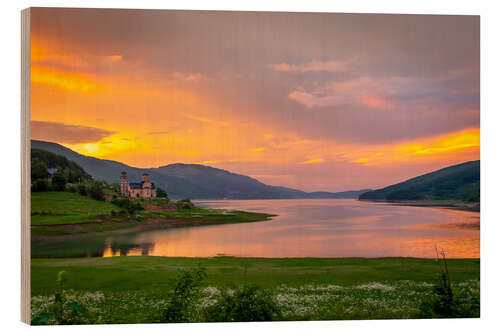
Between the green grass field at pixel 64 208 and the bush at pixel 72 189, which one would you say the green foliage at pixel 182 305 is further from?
the bush at pixel 72 189

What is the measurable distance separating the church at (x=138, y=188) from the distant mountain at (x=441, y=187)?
5.00 metres

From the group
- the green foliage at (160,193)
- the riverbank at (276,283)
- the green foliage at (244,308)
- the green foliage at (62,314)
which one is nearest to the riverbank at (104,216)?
the green foliage at (160,193)

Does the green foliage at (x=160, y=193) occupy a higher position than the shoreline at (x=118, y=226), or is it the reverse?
the green foliage at (x=160, y=193)

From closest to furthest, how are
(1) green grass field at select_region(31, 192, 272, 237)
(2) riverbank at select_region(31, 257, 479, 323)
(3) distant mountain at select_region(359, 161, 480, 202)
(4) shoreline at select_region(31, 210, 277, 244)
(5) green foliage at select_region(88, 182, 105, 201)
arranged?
(2) riverbank at select_region(31, 257, 479, 323)
(1) green grass field at select_region(31, 192, 272, 237)
(4) shoreline at select_region(31, 210, 277, 244)
(5) green foliage at select_region(88, 182, 105, 201)
(3) distant mountain at select_region(359, 161, 480, 202)

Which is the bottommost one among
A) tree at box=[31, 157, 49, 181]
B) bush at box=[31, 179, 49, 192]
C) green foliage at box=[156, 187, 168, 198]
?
green foliage at box=[156, 187, 168, 198]

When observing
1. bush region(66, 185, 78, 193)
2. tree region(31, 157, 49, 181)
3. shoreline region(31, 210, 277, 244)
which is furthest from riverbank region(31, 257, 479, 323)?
tree region(31, 157, 49, 181)

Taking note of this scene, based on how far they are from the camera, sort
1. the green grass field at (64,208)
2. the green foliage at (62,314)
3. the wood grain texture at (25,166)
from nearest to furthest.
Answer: the green foliage at (62,314)
the wood grain texture at (25,166)
the green grass field at (64,208)

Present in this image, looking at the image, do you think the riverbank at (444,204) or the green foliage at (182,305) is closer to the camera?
the green foliage at (182,305)

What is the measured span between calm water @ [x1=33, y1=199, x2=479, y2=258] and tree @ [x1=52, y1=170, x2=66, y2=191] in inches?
48.5

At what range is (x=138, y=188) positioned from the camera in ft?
29.5

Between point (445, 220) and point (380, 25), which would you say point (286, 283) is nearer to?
point (445, 220)

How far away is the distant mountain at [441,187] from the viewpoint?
887 cm

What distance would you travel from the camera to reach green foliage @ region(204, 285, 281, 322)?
7.54m

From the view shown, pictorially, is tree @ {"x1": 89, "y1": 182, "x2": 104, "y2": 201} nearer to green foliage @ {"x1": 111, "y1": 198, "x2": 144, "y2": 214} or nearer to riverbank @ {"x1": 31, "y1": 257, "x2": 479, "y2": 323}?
green foliage @ {"x1": 111, "y1": 198, "x2": 144, "y2": 214}
